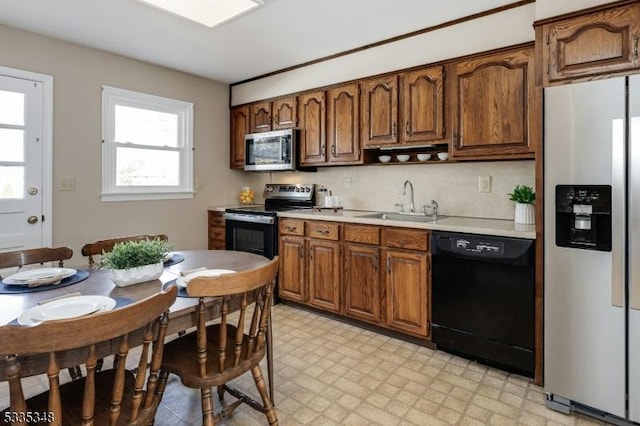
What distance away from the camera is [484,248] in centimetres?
235

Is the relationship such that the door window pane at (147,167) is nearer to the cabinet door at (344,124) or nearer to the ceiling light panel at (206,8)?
the ceiling light panel at (206,8)

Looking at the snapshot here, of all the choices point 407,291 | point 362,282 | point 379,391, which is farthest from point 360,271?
point 379,391

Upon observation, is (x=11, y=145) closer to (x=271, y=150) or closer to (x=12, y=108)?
(x=12, y=108)

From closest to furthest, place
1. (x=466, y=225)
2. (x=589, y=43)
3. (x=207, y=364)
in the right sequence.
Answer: (x=207, y=364)
(x=589, y=43)
(x=466, y=225)

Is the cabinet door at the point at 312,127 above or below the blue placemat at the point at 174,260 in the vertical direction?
above

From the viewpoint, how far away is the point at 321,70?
3.75m

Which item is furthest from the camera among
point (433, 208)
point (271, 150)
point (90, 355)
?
point (271, 150)

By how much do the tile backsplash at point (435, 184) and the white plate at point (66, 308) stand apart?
2675 mm

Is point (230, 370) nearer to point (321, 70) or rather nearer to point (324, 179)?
point (324, 179)

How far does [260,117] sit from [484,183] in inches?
103

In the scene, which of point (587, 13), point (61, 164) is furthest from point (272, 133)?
point (587, 13)

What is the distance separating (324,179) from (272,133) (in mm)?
778

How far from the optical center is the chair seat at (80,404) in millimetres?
1166

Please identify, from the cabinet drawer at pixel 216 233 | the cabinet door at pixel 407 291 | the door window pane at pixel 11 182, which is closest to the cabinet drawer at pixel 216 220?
the cabinet drawer at pixel 216 233
